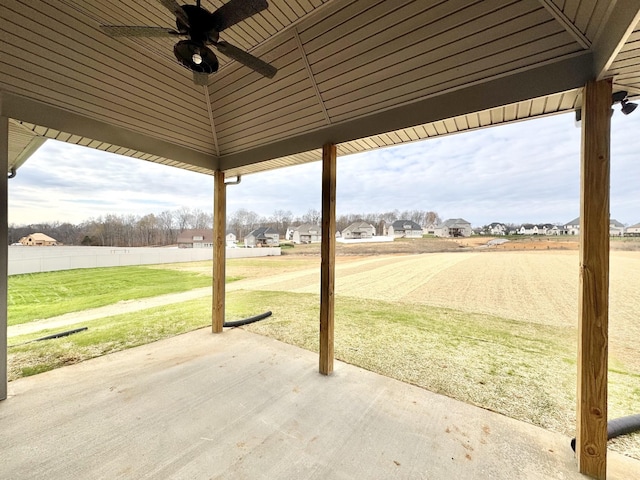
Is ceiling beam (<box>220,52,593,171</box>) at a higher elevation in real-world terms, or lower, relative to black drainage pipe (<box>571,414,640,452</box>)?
higher

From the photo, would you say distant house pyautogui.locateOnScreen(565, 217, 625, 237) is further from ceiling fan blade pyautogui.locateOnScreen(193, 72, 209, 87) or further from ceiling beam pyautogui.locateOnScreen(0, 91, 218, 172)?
ceiling beam pyautogui.locateOnScreen(0, 91, 218, 172)

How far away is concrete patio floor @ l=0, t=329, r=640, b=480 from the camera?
156cm

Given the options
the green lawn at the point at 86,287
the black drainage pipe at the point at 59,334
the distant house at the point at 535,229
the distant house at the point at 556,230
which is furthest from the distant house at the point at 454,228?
the black drainage pipe at the point at 59,334

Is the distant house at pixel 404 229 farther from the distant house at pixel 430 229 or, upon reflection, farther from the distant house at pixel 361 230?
→ the distant house at pixel 361 230

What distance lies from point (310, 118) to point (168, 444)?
3.09 meters

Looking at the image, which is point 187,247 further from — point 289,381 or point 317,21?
point 317,21

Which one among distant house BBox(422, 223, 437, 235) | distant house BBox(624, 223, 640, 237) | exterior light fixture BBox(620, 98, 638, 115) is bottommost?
distant house BBox(624, 223, 640, 237)

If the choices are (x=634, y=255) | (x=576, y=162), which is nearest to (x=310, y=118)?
(x=576, y=162)

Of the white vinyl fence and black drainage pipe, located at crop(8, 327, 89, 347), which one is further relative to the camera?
the white vinyl fence

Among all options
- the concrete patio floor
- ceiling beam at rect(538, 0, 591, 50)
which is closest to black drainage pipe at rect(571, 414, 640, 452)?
the concrete patio floor

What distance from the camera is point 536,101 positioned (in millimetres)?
1720

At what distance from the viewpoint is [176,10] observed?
4.53 feet

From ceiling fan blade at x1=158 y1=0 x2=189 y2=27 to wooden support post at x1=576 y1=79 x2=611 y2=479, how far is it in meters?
2.46

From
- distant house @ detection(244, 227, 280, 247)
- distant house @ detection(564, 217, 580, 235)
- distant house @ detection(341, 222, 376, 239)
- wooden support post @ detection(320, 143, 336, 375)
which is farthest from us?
distant house @ detection(244, 227, 280, 247)
